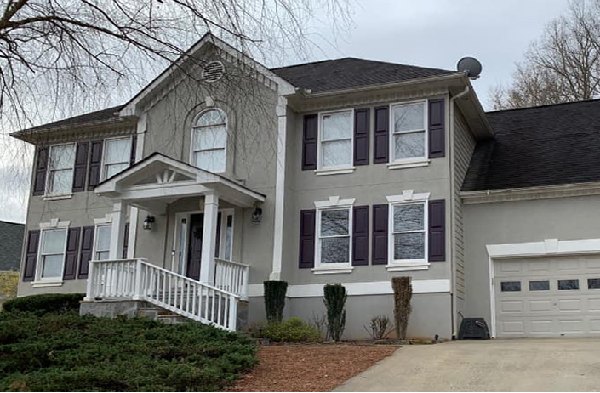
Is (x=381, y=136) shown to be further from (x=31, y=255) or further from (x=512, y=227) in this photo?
(x=31, y=255)

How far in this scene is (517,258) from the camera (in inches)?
666

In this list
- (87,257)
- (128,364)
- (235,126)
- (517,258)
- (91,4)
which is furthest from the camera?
(87,257)

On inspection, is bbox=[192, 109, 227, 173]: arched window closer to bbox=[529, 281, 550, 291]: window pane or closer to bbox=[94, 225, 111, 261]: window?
bbox=[94, 225, 111, 261]: window

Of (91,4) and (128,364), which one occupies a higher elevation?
(91,4)

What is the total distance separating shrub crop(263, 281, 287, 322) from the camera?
16.0 metres

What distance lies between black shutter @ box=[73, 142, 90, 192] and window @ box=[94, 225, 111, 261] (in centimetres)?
136

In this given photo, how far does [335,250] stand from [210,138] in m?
4.19

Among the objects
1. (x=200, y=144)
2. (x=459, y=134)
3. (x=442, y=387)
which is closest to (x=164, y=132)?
(x=200, y=144)

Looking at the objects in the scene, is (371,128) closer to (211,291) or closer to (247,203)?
(247,203)

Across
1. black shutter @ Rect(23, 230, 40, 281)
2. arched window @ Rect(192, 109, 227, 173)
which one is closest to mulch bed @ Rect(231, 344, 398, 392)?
arched window @ Rect(192, 109, 227, 173)

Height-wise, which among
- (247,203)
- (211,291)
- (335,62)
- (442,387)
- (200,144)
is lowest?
(442,387)

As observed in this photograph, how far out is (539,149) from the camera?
18625 millimetres

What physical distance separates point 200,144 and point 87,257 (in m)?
4.46

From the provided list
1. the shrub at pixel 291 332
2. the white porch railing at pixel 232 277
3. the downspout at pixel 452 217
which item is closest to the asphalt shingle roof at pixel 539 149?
the downspout at pixel 452 217
